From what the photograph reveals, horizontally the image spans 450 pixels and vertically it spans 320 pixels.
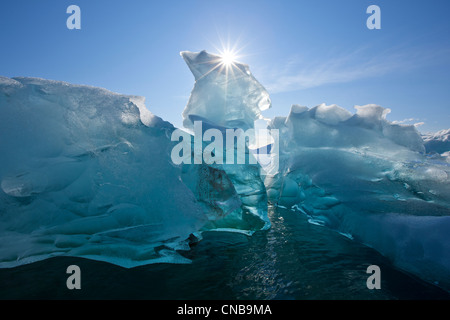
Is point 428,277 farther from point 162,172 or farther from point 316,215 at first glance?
point 162,172

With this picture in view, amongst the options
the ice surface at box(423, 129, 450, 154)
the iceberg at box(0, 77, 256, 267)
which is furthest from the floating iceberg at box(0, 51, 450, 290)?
the ice surface at box(423, 129, 450, 154)

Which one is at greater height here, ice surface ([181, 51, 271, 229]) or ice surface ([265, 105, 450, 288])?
ice surface ([181, 51, 271, 229])

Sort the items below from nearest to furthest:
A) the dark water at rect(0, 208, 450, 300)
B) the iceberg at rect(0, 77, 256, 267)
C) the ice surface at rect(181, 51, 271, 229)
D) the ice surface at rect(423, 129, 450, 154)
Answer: the dark water at rect(0, 208, 450, 300) → the iceberg at rect(0, 77, 256, 267) → the ice surface at rect(181, 51, 271, 229) → the ice surface at rect(423, 129, 450, 154)

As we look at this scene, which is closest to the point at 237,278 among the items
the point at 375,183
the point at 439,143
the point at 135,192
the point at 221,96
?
the point at 135,192

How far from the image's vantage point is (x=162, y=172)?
12.4 feet

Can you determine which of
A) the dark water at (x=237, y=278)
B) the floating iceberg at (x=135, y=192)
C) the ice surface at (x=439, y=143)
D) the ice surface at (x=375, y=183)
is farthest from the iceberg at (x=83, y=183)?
the ice surface at (x=439, y=143)

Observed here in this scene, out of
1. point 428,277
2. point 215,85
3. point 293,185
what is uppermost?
point 215,85

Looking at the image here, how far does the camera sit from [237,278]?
9.27ft

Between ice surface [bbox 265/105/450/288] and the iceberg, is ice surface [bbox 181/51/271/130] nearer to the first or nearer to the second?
ice surface [bbox 265/105/450/288]

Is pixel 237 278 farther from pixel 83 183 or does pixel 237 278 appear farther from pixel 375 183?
pixel 375 183

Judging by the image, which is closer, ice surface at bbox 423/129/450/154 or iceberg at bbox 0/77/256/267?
iceberg at bbox 0/77/256/267

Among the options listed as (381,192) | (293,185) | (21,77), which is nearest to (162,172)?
(21,77)

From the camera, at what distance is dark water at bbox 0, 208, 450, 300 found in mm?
2471
